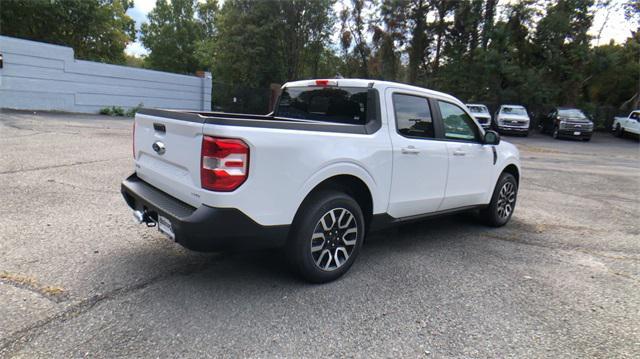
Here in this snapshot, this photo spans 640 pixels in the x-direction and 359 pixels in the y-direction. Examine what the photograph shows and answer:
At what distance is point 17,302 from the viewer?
112 inches

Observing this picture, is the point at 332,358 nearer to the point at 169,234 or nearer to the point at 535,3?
the point at 169,234

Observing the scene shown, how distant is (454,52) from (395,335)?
92.3 ft

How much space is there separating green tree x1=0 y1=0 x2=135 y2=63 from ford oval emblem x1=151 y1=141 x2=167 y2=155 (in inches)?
920

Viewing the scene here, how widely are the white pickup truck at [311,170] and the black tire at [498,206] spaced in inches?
23.1

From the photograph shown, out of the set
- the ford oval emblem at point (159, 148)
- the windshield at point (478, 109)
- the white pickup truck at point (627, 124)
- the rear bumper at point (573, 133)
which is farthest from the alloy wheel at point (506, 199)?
the white pickup truck at point (627, 124)

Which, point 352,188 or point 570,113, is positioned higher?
point 570,113

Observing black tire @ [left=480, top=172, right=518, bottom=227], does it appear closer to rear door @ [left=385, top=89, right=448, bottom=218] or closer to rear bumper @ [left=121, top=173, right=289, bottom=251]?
rear door @ [left=385, top=89, right=448, bottom=218]

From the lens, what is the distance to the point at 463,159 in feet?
15.4

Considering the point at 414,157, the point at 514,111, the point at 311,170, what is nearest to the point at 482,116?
the point at 514,111

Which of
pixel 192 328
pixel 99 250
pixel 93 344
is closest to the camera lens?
pixel 93 344

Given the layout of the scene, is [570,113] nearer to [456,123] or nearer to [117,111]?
[456,123]

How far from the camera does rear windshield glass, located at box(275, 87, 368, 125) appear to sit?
3900 mm

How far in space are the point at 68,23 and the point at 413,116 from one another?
25.5 m

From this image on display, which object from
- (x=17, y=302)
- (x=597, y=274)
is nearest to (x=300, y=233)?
(x=17, y=302)
